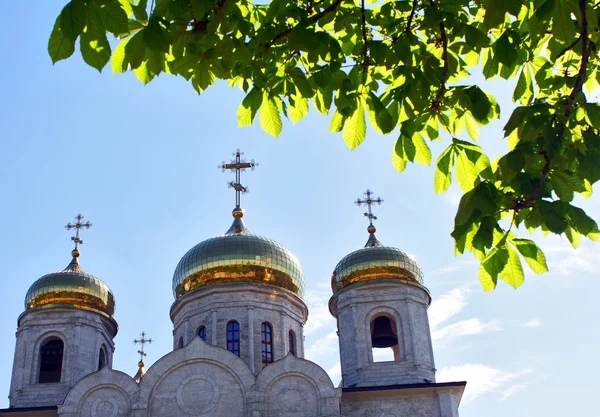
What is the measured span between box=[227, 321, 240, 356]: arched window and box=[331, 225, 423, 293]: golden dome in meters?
2.83

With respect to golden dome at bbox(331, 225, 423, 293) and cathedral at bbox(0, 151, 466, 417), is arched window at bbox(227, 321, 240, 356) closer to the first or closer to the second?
cathedral at bbox(0, 151, 466, 417)

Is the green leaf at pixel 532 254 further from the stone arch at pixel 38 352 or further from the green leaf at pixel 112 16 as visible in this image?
the stone arch at pixel 38 352

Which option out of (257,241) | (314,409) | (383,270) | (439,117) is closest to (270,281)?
(257,241)

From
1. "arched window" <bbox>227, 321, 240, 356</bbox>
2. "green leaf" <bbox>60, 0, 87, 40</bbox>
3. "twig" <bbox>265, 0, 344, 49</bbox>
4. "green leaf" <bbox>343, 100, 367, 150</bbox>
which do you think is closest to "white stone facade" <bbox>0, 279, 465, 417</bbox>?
"arched window" <bbox>227, 321, 240, 356</bbox>

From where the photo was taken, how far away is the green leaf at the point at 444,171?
4.91 metres

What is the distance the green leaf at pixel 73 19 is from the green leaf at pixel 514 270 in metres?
2.68

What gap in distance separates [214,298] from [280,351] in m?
2.30

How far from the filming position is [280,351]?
21359 millimetres

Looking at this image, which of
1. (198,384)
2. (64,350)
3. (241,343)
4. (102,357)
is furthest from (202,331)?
(64,350)

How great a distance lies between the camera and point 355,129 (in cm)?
548

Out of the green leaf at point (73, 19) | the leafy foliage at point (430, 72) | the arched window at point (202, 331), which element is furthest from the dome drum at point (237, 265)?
the green leaf at point (73, 19)

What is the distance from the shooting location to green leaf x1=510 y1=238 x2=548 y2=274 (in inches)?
181

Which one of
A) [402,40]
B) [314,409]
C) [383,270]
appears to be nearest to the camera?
[402,40]

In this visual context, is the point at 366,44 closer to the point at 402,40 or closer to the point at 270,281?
the point at 402,40
